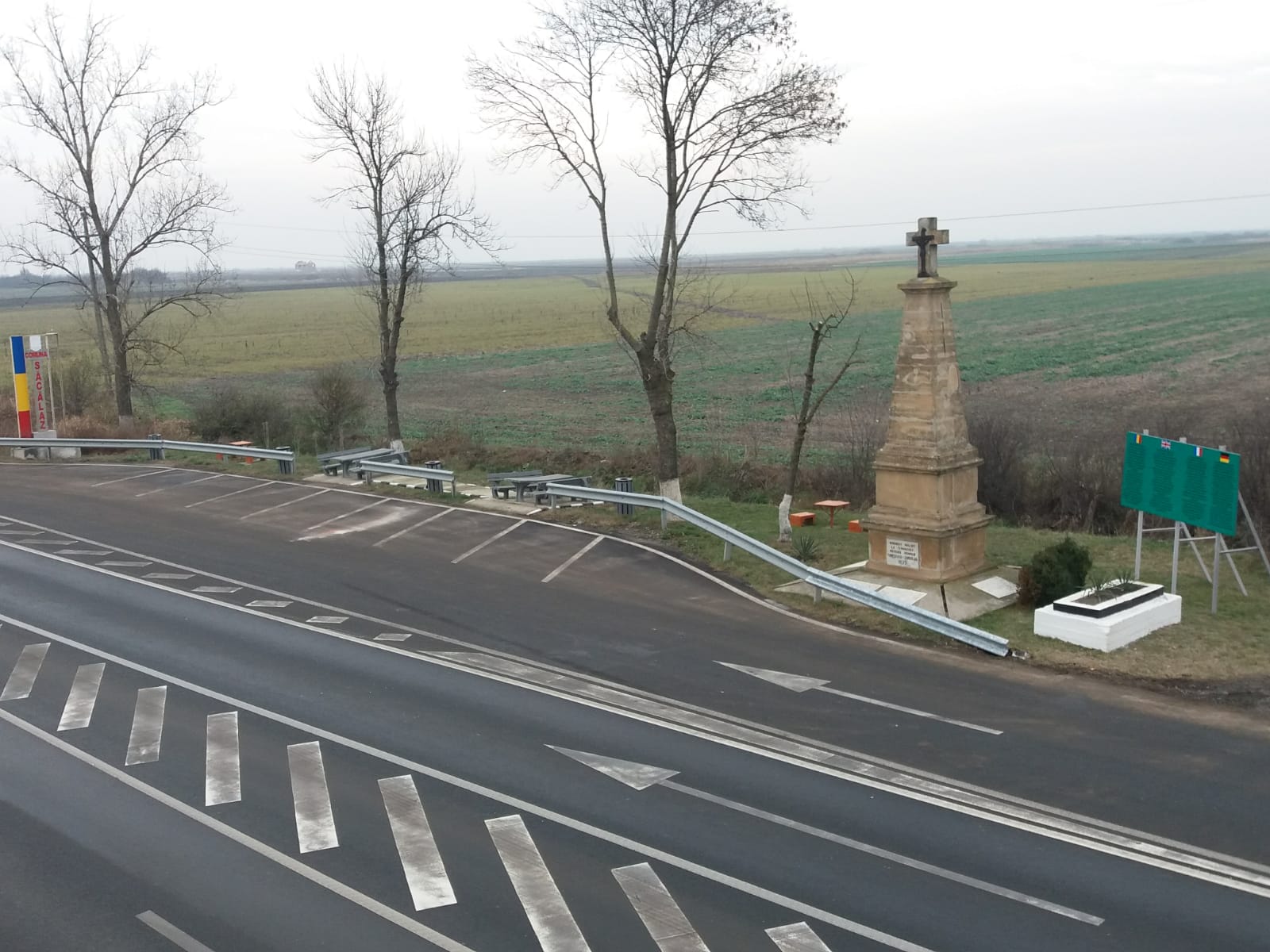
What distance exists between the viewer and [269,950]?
25.8ft

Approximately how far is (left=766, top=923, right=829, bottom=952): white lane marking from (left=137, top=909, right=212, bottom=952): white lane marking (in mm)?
3788

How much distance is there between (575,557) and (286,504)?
8.28 meters

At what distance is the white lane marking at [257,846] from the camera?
26.7 ft

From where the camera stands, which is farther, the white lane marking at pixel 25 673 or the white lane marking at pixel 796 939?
the white lane marking at pixel 25 673

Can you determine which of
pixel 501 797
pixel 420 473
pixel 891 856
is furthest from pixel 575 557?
pixel 891 856

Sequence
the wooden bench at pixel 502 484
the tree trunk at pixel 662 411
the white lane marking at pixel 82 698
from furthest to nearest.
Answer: the wooden bench at pixel 502 484, the tree trunk at pixel 662 411, the white lane marking at pixel 82 698

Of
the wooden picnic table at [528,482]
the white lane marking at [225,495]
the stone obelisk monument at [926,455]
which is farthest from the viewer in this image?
the white lane marking at [225,495]

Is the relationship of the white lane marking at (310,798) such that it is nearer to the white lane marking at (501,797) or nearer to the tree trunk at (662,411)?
the white lane marking at (501,797)

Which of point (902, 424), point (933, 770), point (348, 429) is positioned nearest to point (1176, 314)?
point (348, 429)

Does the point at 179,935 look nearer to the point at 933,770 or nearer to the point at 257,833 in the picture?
the point at 257,833

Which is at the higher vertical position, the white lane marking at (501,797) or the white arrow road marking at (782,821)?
the white lane marking at (501,797)

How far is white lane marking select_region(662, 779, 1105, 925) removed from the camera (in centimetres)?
845

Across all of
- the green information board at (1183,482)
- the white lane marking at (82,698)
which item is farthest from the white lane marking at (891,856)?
the green information board at (1183,482)

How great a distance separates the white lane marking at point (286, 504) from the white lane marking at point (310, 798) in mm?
13113
